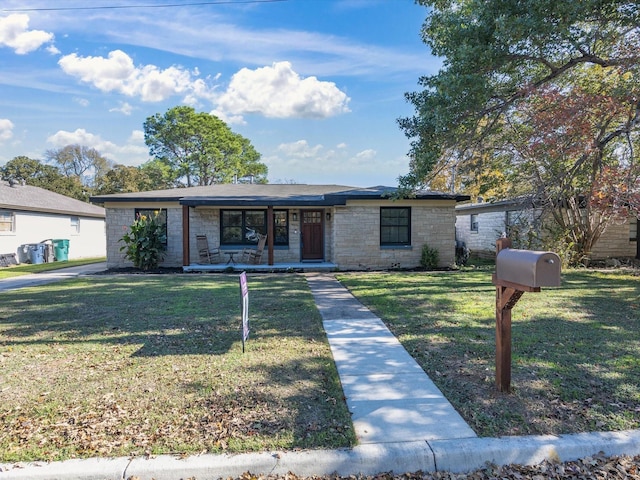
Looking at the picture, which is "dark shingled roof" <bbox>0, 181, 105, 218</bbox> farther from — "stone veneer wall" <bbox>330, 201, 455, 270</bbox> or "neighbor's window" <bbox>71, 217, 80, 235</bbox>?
"stone veneer wall" <bbox>330, 201, 455, 270</bbox>

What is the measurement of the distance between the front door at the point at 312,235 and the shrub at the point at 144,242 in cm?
530

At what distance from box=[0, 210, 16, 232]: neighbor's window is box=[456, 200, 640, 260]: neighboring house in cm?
2233

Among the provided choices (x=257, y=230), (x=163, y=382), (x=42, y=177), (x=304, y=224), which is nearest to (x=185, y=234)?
(x=257, y=230)

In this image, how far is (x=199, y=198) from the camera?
14789mm

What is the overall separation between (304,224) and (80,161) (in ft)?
161

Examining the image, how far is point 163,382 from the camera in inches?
165

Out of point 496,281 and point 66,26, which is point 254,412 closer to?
point 496,281

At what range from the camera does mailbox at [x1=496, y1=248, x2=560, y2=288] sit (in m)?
3.05

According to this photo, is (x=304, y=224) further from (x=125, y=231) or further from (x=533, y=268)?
(x=533, y=268)

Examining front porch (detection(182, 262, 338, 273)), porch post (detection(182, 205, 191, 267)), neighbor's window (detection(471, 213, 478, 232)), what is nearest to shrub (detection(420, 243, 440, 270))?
front porch (detection(182, 262, 338, 273))

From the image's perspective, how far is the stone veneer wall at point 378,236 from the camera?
15.1 metres

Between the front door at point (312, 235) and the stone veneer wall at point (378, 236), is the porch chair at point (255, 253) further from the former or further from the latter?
the stone veneer wall at point (378, 236)

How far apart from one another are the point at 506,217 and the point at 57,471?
1932 centimetres

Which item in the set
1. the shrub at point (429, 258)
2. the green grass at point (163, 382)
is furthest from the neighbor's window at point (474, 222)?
the green grass at point (163, 382)
